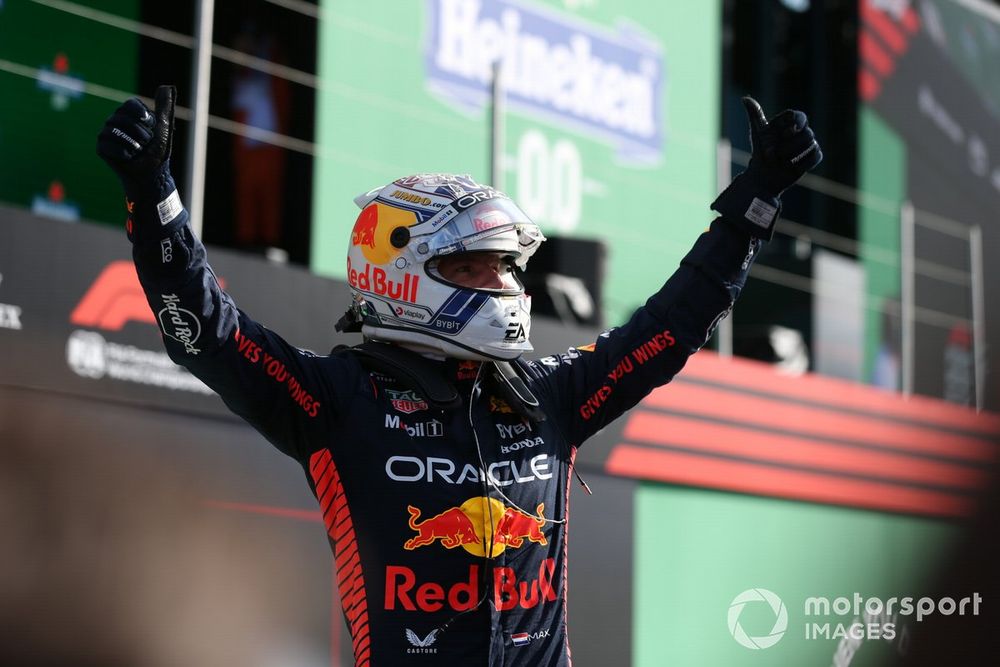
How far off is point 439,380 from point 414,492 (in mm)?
241

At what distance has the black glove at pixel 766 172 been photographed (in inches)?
128

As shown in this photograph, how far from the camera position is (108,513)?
14.3 ft

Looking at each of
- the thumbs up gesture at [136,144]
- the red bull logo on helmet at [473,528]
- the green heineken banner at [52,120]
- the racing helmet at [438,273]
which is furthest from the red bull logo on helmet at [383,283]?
the green heineken banner at [52,120]

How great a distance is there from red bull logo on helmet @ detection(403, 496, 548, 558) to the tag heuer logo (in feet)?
0.68

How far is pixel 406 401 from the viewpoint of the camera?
311 centimetres

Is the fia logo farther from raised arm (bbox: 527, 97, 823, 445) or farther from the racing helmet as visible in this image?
raised arm (bbox: 527, 97, 823, 445)

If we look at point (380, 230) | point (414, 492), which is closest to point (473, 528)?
point (414, 492)

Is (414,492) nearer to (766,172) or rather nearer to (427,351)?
(427,351)

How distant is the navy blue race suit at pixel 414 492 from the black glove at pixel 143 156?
84 millimetres

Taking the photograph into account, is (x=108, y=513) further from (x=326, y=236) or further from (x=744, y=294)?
(x=744, y=294)

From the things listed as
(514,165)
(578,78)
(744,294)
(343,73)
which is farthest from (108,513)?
(744,294)

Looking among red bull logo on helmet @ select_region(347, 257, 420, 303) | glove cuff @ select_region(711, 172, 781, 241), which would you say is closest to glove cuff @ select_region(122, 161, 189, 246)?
red bull logo on helmet @ select_region(347, 257, 420, 303)

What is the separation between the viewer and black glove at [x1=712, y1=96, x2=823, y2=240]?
324 cm

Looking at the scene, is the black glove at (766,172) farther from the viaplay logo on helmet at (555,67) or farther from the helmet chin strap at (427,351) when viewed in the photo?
the viaplay logo on helmet at (555,67)
